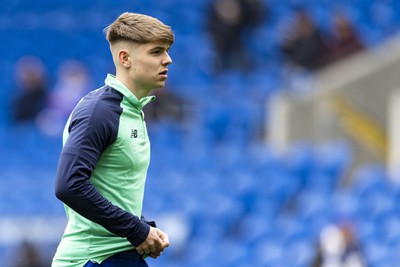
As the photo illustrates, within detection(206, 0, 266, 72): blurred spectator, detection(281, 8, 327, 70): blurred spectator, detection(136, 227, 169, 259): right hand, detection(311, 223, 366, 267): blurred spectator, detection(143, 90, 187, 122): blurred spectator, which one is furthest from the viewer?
detection(206, 0, 266, 72): blurred spectator

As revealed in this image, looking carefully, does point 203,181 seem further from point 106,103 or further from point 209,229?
point 106,103

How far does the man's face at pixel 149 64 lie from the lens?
13.4ft

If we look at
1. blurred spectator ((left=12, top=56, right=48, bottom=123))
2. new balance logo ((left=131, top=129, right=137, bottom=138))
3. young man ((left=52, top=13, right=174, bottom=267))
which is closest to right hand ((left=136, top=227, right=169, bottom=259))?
young man ((left=52, top=13, right=174, bottom=267))

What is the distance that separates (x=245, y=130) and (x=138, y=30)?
29.6 ft

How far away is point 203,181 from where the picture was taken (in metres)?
12.2

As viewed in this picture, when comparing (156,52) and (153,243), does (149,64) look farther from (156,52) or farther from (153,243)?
(153,243)

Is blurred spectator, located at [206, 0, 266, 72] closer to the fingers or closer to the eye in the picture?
the eye

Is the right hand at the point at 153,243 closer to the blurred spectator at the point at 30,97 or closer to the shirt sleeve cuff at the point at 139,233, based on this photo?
the shirt sleeve cuff at the point at 139,233

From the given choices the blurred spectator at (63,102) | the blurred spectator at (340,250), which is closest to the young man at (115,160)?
the blurred spectator at (340,250)

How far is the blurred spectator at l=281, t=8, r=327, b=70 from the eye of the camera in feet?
45.4

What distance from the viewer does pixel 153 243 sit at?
13.2 ft

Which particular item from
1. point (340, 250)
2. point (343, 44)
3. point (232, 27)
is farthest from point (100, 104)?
point (232, 27)

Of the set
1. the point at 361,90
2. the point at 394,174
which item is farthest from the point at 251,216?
the point at 361,90

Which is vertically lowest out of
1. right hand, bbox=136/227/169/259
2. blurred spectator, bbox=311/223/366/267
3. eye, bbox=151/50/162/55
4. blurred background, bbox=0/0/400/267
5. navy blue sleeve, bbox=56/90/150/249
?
right hand, bbox=136/227/169/259
